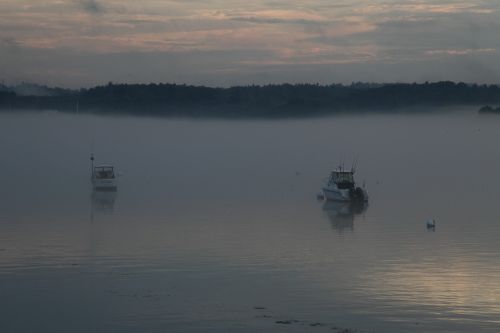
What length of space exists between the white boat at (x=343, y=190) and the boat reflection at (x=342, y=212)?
509 mm

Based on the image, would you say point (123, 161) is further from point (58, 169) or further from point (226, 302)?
point (226, 302)

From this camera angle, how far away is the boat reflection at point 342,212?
5861cm

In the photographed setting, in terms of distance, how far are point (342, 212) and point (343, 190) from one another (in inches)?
330

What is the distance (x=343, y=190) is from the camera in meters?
76.8

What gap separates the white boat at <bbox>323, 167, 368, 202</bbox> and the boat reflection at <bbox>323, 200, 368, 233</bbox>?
51cm

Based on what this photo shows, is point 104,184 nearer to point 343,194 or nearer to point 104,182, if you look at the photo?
point 104,182

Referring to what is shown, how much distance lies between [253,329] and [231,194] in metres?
58.8

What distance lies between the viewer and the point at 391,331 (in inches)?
1051

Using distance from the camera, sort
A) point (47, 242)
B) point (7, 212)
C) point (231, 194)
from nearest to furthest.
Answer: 1. point (47, 242)
2. point (7, 212)
3. point (231, 194)

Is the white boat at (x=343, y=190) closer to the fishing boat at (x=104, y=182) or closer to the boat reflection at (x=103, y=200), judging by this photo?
the boat reflection at (x=103, y=200)

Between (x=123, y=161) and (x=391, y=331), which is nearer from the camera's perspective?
(x=391, y=331)

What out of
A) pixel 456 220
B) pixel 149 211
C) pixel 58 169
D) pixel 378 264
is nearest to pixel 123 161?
pixel 58 169

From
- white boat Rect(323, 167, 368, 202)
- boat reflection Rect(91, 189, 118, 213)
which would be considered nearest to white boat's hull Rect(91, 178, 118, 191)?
boat reflection Rect(91, 189, 118, 213)

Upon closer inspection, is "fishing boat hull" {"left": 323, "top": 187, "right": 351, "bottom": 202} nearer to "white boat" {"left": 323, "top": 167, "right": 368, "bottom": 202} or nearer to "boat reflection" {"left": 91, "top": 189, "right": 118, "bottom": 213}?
"white boat" {"left": 323, "top": 167, "right": 368, "bottom": 202}
